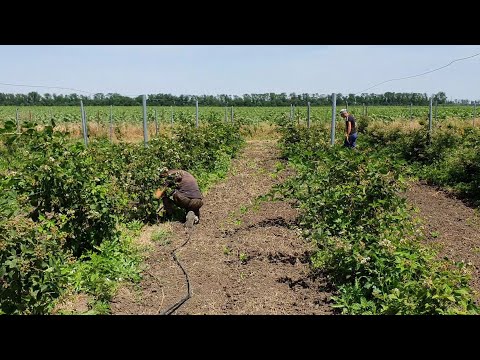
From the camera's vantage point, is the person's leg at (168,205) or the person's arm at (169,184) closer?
the person's arm at (169,184)

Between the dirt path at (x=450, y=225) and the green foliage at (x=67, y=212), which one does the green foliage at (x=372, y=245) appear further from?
the green foliage at (x=67, y=212)

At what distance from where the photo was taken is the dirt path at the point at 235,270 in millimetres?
4469

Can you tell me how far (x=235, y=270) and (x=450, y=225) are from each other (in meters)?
4.34

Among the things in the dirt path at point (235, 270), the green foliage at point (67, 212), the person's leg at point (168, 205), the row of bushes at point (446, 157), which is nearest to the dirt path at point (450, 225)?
the row of bushes at point (446, 157)

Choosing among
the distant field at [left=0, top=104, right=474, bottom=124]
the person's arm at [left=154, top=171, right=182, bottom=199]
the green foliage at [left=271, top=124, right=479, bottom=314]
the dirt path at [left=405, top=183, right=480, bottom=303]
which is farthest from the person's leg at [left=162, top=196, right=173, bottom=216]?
the distant field at [left=0, top=104, right=474, bottom=124]

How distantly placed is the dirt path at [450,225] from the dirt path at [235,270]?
1.65 meters

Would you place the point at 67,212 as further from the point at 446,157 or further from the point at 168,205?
the point at 446,157

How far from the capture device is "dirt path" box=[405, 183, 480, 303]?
19.9 feet
